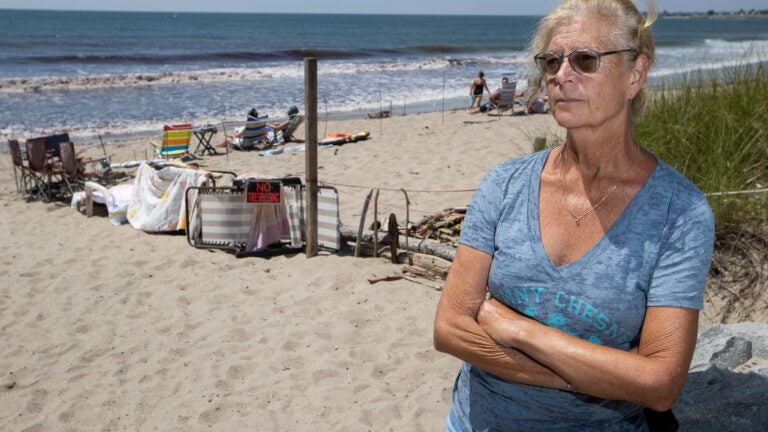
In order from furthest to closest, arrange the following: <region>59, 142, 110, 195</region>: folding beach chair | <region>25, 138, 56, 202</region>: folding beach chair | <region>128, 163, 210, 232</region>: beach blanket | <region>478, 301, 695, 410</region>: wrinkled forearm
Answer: <region>59, 142, 110, 195</region>: folding beach chair, <region>25, 138, 56, 202</region>: folding beach chair, <region>128, 163, 210, 232</region>: beach blanket, <region>478, 301, 695, 410</region>: wrinkled forearm

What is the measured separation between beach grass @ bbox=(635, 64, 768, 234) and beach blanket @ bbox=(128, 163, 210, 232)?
4.48m

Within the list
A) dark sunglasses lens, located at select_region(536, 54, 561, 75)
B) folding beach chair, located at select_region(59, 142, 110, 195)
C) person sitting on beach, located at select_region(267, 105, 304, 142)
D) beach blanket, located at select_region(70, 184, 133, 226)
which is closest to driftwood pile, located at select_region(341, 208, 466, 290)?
beach blanket, located at select_region(70, 184, 133, 226)

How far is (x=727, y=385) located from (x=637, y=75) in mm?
1672

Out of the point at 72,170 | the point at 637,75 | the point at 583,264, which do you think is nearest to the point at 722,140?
the point at 637,75

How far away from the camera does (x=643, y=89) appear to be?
1668 millimetres

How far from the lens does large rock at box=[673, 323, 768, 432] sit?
8.29 ft

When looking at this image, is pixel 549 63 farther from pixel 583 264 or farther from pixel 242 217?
pixel 242 217

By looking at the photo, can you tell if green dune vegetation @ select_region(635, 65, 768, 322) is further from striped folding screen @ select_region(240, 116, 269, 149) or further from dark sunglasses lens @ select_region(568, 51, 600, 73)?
striped folding screen @ select_region(240, 116, 269, 149)

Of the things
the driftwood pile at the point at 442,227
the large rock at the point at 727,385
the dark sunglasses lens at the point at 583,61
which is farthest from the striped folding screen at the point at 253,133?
the dark sunglasses lens at the point at 583,61

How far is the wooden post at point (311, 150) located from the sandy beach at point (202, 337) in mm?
238

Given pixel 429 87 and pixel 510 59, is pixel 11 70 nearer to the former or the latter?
pixel 429 87

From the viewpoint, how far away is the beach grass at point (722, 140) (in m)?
4.73

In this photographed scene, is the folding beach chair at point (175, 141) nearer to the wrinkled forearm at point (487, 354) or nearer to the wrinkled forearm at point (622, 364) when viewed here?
the wrinkled forearm at point (487, 354)

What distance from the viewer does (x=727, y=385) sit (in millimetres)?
2723
